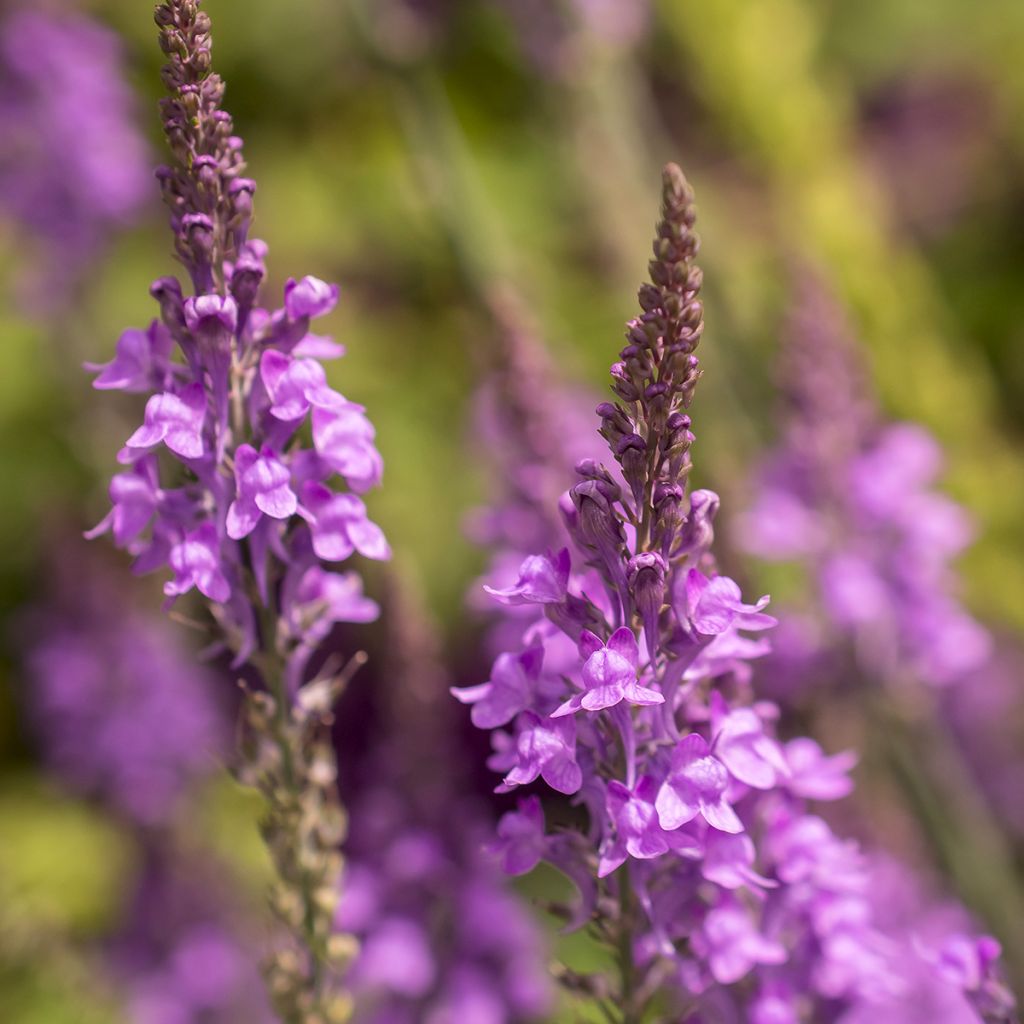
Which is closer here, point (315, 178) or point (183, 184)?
point (183, 184)

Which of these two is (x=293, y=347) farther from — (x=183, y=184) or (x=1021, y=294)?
(x=1021, y=294)

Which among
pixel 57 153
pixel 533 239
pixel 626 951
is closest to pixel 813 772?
pixel 626 951

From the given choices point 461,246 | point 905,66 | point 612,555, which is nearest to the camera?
point 612,555

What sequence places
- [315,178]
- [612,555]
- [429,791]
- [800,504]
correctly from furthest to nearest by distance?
1. [315,178]
2. [800,504]
3. [429,791]
4. [612,555]

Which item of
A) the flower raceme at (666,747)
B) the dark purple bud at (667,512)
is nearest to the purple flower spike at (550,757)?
the flower raceme at (666,747)

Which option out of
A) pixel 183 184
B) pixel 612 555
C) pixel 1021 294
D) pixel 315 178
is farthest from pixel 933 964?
pixel 315 178

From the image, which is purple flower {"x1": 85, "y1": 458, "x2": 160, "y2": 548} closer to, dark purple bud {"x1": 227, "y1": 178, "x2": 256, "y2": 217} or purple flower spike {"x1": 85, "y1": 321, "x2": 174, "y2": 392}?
purple flower spike {"x1": 85, "y1": 321, "x2": 174, "y2": 392}
